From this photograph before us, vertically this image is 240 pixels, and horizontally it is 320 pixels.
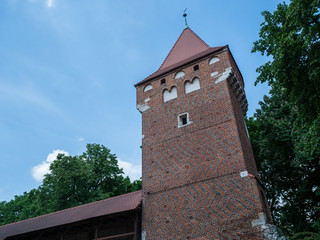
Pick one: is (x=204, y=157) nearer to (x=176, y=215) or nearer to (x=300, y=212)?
(x=176, y=215)

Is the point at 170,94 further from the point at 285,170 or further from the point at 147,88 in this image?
the point at 285,170

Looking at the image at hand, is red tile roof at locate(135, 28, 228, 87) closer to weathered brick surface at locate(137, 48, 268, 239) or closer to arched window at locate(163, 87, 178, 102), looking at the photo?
weathered brick surface at locate(137, 48, 268, 239)

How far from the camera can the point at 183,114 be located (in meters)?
12.9

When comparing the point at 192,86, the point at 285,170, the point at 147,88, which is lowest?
the point at 285,170

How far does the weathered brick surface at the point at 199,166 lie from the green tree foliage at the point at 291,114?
78.4 inches

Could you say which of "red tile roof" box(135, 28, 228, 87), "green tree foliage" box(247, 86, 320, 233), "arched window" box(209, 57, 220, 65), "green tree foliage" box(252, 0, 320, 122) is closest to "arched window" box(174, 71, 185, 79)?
"red tile roof" box(135, 28, 228, 87)

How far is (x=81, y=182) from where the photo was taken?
21312 millimetres

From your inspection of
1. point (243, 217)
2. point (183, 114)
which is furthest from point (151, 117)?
Answer: point (243, 217)

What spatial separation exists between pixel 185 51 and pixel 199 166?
7467mm

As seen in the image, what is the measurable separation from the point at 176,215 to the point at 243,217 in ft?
7.99

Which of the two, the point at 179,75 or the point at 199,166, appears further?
the point at 179,75

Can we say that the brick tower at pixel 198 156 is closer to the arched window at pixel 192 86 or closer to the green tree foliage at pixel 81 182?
the arched window at pixel 192 86

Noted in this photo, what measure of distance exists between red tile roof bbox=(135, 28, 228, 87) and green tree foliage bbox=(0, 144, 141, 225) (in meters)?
9.24

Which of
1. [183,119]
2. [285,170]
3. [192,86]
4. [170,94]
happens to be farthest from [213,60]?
[285,170]
